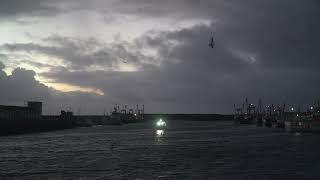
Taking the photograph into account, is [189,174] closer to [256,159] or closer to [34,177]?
[34,177]

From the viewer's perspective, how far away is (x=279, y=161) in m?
52.3

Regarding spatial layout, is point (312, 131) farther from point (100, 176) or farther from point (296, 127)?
point (100, 176)

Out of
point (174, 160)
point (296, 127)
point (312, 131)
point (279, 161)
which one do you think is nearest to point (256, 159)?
point (279, 161)

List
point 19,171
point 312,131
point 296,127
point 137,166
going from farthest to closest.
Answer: point 296,127 < point 312,131 < point 137,166 < point 19,171

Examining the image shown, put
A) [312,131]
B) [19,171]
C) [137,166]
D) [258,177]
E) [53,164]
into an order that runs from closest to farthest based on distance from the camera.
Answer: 1. [258,177]
2. [19,171]
3. [137,166]
4. [53,164]
5. [312,131]

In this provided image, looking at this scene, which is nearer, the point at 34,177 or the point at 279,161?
the point at 34,177

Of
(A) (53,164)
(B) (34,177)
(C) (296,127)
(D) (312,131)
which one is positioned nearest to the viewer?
(B) (34,177)

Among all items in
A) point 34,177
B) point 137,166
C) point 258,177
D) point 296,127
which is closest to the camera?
point 258,177

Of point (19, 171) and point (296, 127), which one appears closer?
point (19, 171)

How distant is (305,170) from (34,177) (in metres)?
21.1

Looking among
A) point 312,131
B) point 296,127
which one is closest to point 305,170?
point 312,131

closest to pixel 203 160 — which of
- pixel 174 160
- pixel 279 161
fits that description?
pixel 174 160

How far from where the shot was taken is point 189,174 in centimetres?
4162

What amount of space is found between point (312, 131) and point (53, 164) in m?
90.5
